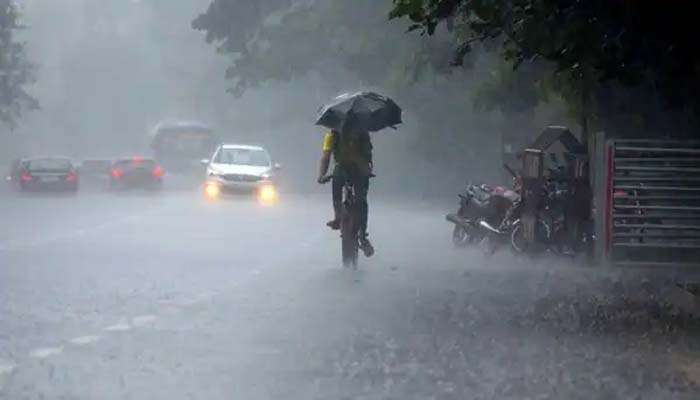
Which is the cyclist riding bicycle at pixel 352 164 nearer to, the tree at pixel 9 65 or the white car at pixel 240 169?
the white car at pixel 240 169

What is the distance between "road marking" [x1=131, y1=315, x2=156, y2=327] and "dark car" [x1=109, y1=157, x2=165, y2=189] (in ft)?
130

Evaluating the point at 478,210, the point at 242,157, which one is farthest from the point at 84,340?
the point at 242,157

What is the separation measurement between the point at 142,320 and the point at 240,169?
29070 millimetres

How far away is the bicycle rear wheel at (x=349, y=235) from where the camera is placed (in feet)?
59.4

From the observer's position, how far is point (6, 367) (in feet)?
33.0

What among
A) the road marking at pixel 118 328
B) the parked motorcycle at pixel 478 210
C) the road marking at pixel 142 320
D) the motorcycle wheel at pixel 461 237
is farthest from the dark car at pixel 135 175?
the road marking at pixel 118 328

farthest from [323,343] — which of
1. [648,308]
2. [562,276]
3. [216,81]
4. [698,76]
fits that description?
[216,81]

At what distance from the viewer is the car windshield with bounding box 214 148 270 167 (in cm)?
4275

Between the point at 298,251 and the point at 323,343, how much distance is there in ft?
36.6

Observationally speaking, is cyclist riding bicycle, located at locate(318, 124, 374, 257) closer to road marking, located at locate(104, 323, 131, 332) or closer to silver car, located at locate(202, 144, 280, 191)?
road marking, located at locate(104, 323, 131, 332)

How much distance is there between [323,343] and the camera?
37.8 feet

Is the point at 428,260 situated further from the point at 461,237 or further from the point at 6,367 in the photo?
the point at 6,367

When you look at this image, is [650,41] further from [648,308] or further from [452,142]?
[452,142]

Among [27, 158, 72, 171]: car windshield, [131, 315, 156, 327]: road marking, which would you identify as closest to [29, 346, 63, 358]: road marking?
[131, 315, 156, 327]: road marking
